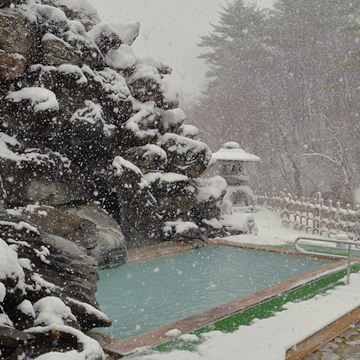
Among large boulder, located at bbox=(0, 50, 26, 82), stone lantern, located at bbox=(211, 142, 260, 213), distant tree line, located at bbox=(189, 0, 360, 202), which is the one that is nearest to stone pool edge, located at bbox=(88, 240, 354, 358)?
large boulder, located at bbox=(0, 50, 26, 82)

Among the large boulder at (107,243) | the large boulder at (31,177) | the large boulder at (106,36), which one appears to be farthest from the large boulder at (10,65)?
the large boulder at (107,243)

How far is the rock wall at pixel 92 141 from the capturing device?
9.46 metres

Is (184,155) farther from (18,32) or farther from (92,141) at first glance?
(18,32)

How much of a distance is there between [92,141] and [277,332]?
8062 millimetres

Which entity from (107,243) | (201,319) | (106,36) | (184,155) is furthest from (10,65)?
(201,319)

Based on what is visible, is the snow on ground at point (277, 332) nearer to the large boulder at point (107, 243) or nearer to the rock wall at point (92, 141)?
the rock wall at point (92, 141)

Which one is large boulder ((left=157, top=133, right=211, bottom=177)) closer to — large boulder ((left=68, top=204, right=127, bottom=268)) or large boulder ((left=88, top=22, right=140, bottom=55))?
large boulder ((left=88, top=22, right=140, bottom=55))

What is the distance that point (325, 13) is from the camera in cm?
2684

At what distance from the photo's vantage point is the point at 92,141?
11.3m

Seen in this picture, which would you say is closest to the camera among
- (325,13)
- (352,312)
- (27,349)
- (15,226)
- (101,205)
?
(27,349)

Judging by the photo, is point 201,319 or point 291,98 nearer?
point 201,319

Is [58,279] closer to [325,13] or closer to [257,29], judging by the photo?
[325,13]

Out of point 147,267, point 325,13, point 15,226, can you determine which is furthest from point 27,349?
point 325,13

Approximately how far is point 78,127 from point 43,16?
3.04 meters
